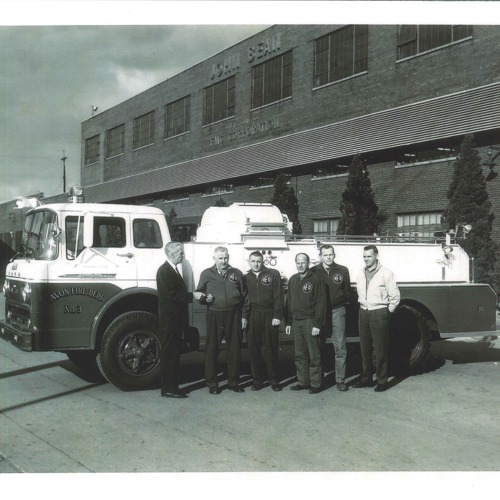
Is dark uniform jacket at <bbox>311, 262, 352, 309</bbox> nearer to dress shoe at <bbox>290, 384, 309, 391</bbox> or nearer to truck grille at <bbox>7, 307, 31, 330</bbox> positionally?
dress shoe at <bbox>290, 384, 309, 391</bbox>

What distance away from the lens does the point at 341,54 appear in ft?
87.7

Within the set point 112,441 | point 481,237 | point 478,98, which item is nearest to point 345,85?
point 478,98

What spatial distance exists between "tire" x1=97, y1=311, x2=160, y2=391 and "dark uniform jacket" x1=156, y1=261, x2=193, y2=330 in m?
0.50

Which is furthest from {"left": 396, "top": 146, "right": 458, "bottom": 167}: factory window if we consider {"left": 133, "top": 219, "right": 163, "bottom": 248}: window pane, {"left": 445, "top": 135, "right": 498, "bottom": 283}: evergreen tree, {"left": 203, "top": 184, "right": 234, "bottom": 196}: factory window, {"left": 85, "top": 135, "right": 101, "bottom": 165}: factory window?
{"left": 85, "top": 135, "right": 101, "bottom": 165}: factory window

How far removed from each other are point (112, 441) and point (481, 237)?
50.5ft

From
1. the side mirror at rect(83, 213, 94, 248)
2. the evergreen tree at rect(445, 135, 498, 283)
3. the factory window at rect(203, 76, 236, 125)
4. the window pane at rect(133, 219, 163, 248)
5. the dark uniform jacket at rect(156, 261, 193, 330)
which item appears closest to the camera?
the dark uniform jacket at rect(156, 261, 193, 330)

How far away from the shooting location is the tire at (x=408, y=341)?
30.7ft

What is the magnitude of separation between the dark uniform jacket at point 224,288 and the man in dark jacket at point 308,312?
25.5 inches

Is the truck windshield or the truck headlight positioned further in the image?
the truck windshield

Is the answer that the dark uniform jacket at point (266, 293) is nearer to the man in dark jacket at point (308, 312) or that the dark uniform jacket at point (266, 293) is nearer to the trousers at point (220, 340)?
the man in dark jacket at point (308, 312)

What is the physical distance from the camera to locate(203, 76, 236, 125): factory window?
3350 centimetres

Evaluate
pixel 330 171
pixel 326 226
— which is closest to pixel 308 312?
pixel 326 226

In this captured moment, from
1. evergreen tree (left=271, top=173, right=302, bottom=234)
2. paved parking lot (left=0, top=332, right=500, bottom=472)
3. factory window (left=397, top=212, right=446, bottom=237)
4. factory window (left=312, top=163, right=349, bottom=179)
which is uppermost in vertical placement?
factory window (left=312, top=163, right=349, bottom=179)

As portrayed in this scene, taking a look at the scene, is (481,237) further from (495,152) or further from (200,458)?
(200,458)
